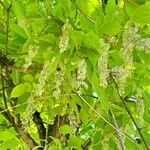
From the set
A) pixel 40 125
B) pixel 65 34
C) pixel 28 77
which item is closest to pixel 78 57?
pixel 65 34

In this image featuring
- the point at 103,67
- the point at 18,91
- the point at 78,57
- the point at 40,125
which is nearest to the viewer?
the point at 103,67

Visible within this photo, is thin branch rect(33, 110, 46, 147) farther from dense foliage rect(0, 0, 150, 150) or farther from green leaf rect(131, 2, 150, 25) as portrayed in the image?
green leaf rect(131, 2, 150, 25)

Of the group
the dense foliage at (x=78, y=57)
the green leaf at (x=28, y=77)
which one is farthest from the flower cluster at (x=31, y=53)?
the green leaf at (x=28, y=77)

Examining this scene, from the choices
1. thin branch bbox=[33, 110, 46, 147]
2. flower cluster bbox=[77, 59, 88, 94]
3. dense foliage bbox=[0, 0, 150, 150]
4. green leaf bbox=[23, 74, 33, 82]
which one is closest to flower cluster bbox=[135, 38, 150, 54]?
dense foliage bbox=[0, 0, 150, 150]

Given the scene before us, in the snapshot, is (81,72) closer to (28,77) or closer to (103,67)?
→ (103,67)

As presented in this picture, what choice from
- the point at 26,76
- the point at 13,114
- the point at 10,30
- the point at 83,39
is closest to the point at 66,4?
the point at 83,39

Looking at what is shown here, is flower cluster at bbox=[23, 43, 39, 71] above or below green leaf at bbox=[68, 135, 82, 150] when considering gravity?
above

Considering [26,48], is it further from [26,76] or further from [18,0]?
[26,76]

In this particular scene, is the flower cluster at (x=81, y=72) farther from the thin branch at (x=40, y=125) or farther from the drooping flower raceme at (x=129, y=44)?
the thin branch at (x=40, y=125)

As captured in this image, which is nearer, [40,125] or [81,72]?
[81,72]
